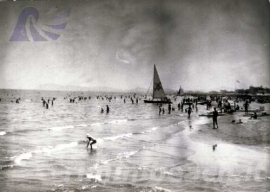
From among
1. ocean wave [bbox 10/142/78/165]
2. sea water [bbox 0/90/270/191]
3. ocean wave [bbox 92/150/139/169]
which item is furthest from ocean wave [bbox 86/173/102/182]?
ocean wave [bbox 10/142/78/165]

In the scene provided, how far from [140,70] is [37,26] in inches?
120

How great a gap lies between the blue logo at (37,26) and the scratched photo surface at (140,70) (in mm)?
27

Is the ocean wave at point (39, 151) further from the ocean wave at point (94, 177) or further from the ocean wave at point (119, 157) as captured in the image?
the ocean wave at point (94, 177)

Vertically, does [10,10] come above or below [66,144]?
above

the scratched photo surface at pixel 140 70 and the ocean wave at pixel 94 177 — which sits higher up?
the scratched photo surface at pixel 140 70

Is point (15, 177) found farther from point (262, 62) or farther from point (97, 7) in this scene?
point (262, 62)

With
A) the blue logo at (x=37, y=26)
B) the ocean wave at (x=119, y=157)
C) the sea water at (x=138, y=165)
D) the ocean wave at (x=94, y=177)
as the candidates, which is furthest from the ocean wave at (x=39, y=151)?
the blue logo at (x=37, y=26)

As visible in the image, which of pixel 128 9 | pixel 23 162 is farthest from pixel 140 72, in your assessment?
pixel 23 162

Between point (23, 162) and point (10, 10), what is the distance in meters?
4.33

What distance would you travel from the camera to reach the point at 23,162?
6531 mm

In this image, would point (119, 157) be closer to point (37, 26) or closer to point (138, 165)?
point (138, 165)

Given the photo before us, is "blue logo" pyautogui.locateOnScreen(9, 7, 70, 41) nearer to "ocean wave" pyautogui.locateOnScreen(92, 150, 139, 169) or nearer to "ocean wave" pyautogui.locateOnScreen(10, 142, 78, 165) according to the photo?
"ocean wave" pyautogui.locateOnScreen(10, 142, 78, 165)

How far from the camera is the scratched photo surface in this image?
5.52 metres

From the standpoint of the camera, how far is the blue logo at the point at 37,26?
25.9 feet
